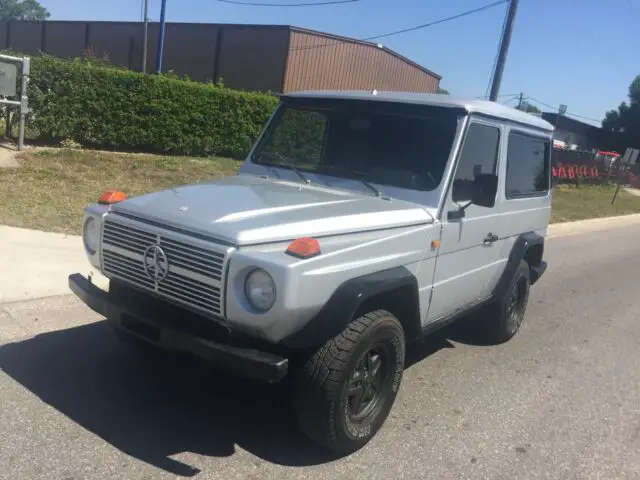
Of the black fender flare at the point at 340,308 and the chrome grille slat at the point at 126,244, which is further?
the chrome grille slat at the point at 126,244

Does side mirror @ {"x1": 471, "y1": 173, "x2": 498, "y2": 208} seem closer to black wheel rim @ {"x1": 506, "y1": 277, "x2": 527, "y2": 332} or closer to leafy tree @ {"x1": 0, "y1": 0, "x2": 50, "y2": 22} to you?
black wheel rim @ {"x1": 506, "y1": 277, "x2": 527, "y2": 332}

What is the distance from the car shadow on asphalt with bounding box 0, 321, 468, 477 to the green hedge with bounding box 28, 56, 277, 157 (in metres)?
8.57

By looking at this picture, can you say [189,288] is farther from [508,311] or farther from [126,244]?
[508,311]

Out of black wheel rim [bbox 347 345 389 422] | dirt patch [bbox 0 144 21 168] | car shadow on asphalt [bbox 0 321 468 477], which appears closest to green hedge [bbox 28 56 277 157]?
dirt patch [bbox 0 144 21 168]

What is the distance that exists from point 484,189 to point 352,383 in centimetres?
158

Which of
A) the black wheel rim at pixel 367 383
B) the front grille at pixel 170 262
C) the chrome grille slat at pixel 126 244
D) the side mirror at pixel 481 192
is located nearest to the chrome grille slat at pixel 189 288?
the front grille at pixel 170 262

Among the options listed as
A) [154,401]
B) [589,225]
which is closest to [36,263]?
[154,401]

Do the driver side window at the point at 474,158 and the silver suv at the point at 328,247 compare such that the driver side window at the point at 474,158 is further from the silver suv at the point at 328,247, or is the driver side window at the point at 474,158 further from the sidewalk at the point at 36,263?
the sidewalk at the point at 36,263

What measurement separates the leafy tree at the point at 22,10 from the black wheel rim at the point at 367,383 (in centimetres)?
12119

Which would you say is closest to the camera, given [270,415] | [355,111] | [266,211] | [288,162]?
[266,211]

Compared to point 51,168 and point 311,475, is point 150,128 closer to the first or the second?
point 51,168

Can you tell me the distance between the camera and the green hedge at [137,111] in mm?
12031

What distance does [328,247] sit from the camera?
3.25m

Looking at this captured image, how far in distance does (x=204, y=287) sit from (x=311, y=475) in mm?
1148
